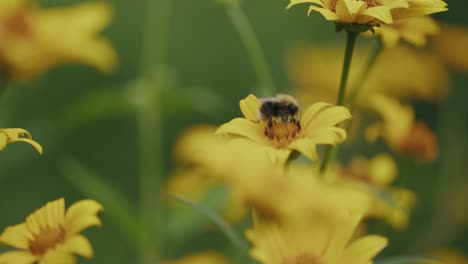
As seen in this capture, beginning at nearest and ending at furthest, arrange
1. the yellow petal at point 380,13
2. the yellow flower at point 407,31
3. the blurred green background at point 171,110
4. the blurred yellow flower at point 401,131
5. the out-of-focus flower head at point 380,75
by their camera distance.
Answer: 1. the yellow petal at point 380,13
2. the yellow flower at point 407,31
3. the blurred yellow flower at point 401,131
4. the out-of-focus flower head at point 380,75
5. the blurred green background at point 171,110

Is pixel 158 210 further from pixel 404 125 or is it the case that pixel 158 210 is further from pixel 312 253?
pixel 312 253

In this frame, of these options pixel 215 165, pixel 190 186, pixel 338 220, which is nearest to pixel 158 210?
pixel 190 186

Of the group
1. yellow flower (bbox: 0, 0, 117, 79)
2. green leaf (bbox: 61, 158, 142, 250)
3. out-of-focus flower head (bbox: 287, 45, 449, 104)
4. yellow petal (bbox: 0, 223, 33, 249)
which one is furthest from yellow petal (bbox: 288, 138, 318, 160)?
out-of-focus flower head (bbox: 287, 45, 449, 104)

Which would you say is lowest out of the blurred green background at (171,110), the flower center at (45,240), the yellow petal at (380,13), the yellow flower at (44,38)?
the flower center at (45,240)

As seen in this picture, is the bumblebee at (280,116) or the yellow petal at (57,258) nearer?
the yellow petal at (57,258)

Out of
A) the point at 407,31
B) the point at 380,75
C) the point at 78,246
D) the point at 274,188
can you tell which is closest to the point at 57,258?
the point at 78,246

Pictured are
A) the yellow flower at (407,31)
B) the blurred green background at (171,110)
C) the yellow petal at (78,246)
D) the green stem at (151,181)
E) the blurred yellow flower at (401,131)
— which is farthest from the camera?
the blurred green background at (171,110)

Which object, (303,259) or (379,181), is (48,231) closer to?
(303,259)

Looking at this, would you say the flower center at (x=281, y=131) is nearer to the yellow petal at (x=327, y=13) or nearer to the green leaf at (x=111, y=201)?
the yellow petal at (x=327, y=13)

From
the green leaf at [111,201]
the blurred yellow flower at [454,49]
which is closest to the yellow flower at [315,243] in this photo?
the green leaf at [111,201]
